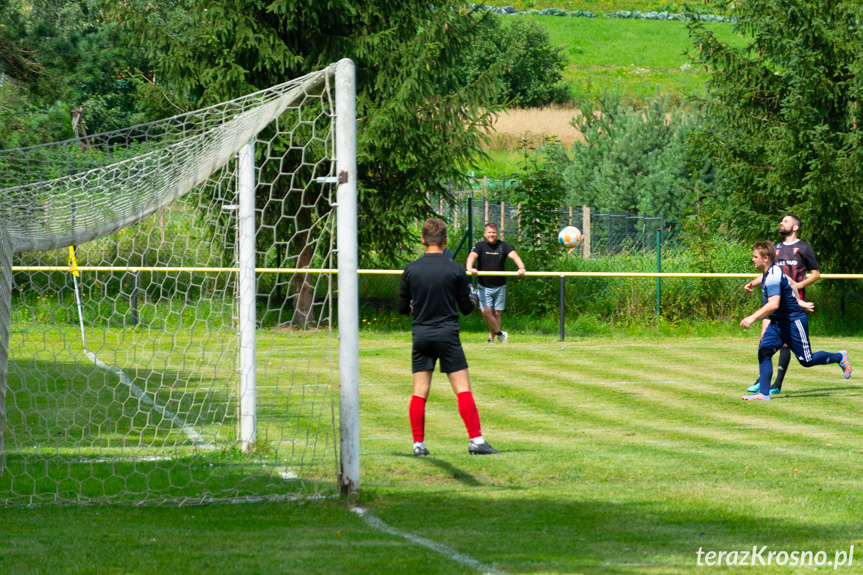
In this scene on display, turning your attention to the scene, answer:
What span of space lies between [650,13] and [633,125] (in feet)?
181

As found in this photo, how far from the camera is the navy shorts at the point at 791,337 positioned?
37.3 ft

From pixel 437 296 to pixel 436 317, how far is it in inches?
6.5

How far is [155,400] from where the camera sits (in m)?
10.5

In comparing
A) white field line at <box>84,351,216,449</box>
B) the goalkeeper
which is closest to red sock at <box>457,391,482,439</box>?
the goalkeeper

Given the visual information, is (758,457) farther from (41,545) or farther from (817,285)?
(817,285)

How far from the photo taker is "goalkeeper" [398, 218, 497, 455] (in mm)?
7957

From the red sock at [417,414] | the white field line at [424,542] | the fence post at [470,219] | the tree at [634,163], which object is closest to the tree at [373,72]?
the fence post at [470,219]

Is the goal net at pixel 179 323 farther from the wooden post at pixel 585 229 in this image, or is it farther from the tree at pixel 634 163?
the tree at pixel 634 163

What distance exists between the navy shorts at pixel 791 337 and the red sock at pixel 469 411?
15.5 feet

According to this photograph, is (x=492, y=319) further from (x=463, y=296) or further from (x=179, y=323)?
(x=463, y=296)

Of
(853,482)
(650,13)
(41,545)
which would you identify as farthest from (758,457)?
(650,13)

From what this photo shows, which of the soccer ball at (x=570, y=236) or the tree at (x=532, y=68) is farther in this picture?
the tree at (x=532, y=68)

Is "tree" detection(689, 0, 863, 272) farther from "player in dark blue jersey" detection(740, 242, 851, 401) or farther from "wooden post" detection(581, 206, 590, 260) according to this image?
"player in dark blue jersey" detection(740, 242, 851, 401)

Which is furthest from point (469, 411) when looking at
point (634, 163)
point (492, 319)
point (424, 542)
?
point (634, 163)
